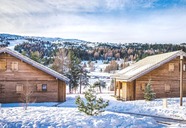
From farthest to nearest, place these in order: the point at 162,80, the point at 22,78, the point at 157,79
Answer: the point at 162,80 < the point at 157,79 < the point at 22,78

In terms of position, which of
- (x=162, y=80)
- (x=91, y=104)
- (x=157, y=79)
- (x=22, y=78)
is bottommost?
(x=91, y=104)

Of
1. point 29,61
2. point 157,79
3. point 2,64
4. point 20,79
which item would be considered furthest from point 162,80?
point 2,64

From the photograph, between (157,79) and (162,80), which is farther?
(162,80)

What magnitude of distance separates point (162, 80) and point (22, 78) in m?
17.9

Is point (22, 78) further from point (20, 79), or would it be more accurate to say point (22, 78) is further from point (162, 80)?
point (162, 80)

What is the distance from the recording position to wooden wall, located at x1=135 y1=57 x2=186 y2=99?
3488 centimetres

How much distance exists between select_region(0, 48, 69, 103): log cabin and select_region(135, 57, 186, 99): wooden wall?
949cm

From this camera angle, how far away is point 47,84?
33.4 meters

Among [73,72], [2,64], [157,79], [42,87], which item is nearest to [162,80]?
[157,79]

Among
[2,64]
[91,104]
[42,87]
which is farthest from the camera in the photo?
[42,87]

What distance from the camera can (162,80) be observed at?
36.0 metres

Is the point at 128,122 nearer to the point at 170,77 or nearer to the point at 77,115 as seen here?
the point at 77,115

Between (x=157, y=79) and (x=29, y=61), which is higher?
(x=29, y=61)

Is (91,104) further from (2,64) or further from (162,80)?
(162,80)
